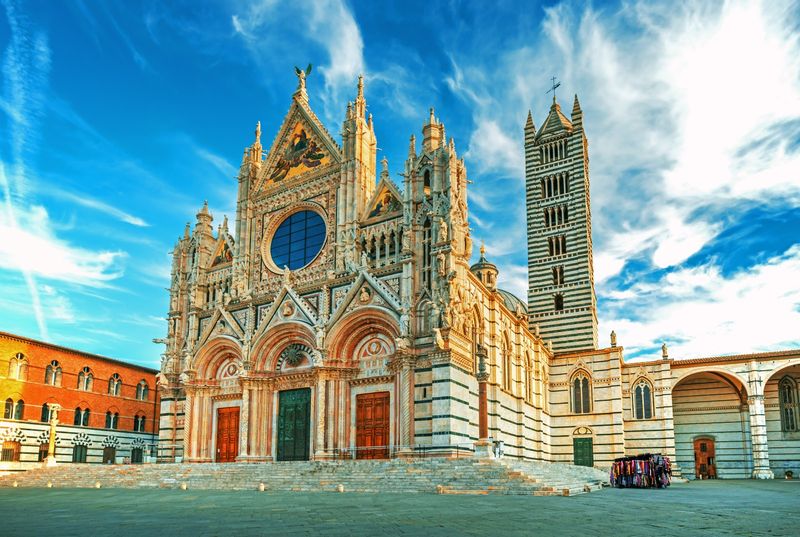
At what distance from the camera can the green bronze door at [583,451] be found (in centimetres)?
4366

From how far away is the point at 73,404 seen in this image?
4094 cm

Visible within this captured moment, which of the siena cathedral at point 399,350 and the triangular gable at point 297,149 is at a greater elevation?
the triangular gable at point 297,149

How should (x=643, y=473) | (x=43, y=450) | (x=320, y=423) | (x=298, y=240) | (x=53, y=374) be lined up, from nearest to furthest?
(x=643, y=473) → (x=320, y=423) → (x=298, y=240) → (x=43, y=450) → (x=53, y=374)

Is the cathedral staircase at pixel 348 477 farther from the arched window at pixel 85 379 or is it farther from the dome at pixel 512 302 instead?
the dome at pixel 512 302

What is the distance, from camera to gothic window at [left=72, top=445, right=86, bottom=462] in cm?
4062

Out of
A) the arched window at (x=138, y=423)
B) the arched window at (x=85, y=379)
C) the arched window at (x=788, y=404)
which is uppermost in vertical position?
the arched window at (x=85, y=379)

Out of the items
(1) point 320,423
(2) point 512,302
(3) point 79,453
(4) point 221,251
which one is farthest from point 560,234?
(3) point 79,453

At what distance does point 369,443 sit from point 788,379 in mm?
29454

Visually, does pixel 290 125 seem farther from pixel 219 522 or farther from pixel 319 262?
pixel 219 522

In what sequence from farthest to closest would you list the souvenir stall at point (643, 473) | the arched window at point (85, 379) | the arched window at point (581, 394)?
the arched window at point (581, 394) → the arched window at point (85, 379) → the souvenir stall at point (643, 473)

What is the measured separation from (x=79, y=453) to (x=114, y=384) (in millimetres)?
4938

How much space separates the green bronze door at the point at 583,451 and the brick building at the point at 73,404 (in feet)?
87.4

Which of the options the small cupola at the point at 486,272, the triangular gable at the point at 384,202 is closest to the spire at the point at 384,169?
the triangular gable at the point at 384,202

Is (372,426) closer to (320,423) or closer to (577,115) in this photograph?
(320,423)
